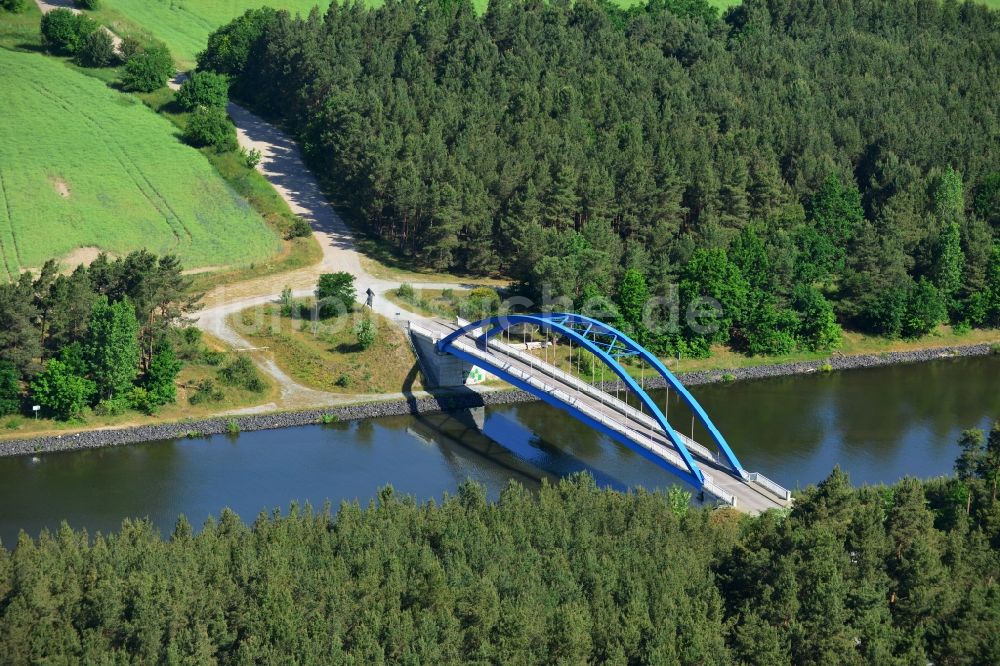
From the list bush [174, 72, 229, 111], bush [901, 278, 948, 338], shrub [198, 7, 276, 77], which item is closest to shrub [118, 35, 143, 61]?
shrub [198, 7, 276, 77]

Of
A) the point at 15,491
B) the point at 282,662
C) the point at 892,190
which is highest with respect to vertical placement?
the point at 892,190

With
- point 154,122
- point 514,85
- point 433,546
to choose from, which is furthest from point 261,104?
point 433,546

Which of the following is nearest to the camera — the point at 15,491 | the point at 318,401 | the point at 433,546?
the point at 433,546

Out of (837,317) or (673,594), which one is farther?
(837,317)

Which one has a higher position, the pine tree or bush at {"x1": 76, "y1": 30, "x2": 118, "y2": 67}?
bush at {"x1": 76, "y1": 30, "x2": 118, "y2": 67}

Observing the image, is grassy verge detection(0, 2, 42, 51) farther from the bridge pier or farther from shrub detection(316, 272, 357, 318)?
the bridge pier

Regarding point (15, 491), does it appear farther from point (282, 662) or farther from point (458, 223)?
point (458, 223)

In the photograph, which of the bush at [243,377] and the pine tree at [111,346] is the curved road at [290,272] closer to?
the bush at [243,377]

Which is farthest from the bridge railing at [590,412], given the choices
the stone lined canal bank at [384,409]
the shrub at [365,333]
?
the shrub at [365,333]
